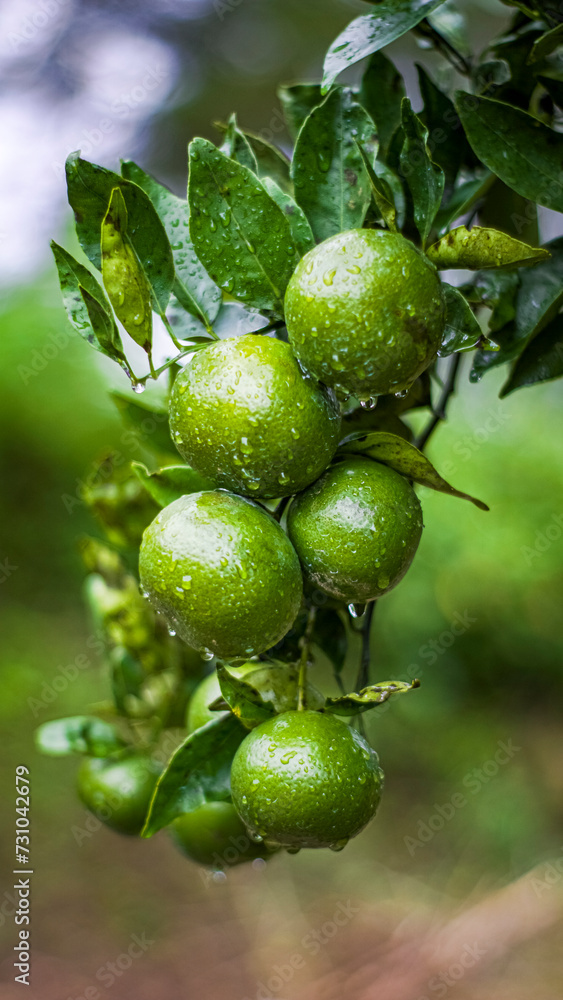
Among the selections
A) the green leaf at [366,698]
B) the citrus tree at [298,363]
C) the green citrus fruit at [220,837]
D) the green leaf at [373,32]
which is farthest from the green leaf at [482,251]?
the green citrus fruit at [220,837]

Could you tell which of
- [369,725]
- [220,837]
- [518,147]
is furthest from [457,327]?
[369,725]

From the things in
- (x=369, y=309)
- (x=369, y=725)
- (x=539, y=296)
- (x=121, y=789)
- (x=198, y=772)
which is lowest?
(x=369, y=725)

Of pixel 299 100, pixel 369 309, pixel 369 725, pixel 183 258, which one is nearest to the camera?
pixel 369 309

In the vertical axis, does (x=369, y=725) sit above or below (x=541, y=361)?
below

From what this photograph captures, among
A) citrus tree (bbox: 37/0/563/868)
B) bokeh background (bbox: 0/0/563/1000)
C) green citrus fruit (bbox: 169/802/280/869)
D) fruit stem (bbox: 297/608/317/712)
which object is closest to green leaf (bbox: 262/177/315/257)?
citrus tree (bbox: 37/0/563/868)

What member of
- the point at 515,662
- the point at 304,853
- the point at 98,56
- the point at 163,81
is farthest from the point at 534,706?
the point at 98,56

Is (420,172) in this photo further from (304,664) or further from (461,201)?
(304,664)

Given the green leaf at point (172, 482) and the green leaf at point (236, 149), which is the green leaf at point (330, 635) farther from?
the green leaf at point (236, 149)
